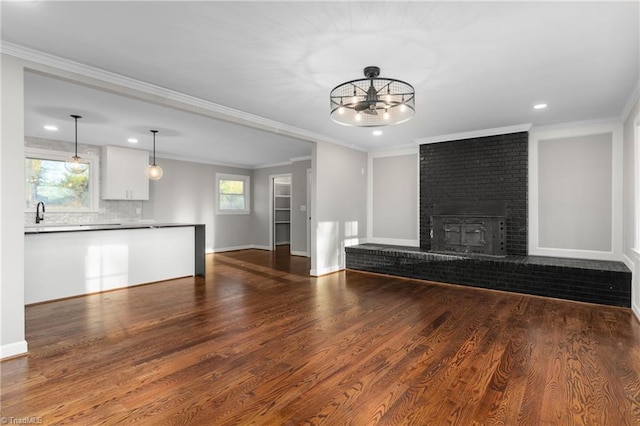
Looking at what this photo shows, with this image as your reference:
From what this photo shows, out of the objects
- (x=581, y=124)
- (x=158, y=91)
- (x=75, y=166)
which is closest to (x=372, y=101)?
(x=158, y=91)

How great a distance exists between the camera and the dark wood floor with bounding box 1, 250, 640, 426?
6.12ft

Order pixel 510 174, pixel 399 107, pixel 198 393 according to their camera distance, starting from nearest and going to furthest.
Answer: pixel 198 393 < pixel 399 107 < pixel 510 174

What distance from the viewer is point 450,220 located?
556 cm

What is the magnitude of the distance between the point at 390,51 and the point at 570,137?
3758 millimetres

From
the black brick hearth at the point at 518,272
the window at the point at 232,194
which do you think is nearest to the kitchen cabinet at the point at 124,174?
the window at the point at 232,194

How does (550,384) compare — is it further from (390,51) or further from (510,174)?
(510,174)

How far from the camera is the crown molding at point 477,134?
4.95 m

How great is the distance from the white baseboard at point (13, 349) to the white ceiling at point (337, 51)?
234 cm

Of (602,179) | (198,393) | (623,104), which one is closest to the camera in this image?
(198,393)

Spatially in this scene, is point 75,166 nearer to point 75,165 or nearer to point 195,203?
point 75,165

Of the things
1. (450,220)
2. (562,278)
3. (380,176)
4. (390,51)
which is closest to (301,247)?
(380,176)

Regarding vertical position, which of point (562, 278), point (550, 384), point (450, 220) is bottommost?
point (550, 384)

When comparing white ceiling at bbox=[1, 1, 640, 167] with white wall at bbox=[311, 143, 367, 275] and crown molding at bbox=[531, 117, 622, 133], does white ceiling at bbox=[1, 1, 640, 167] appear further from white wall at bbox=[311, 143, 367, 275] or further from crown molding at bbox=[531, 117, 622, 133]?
white wall at bbox=[311, 143, 367, 275]

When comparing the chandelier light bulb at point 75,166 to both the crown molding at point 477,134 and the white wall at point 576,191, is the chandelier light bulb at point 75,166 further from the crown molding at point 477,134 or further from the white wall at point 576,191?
the white wall at point 576,191
